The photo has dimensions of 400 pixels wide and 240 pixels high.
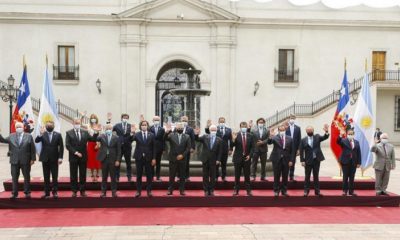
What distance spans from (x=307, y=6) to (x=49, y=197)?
23822 mm

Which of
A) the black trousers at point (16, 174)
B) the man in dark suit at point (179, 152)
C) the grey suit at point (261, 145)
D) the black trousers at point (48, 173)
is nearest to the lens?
the black trousers at point (16, 174)

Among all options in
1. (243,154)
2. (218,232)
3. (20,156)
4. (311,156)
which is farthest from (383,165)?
(20,156)

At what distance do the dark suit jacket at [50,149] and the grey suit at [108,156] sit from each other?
896mm

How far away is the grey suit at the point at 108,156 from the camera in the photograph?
10.8m

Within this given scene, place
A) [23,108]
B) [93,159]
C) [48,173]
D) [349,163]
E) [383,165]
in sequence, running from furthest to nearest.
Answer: [23,108] < [93,159] < [383,165] < [349,163] < [48,173]

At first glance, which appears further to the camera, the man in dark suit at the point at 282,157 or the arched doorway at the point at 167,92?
the arched doorway at the point at 167,92

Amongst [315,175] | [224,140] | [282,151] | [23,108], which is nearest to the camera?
[282,151]

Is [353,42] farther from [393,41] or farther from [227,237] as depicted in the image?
[227,237]

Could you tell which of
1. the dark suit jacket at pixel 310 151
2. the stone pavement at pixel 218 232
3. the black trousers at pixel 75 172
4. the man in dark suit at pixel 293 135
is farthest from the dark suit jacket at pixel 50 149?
the man in dark suit at pixel 293 135

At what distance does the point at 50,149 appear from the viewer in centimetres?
1065

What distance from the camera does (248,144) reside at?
11141 mm

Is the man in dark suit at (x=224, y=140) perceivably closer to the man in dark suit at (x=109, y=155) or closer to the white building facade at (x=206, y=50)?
the man in dark suit at (x=109, y=155)

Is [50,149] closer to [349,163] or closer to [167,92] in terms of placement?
[349,163]

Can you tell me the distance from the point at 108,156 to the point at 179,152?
161cm
